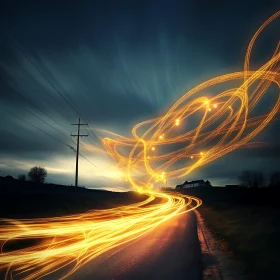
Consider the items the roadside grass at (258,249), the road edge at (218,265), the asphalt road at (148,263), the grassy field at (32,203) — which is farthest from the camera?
the grassy field at (32,203)

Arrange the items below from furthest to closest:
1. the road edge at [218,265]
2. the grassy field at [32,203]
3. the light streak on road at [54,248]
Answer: the grassy field at [32,203] → the light streak on road at [54,248] → the road edge at [218,265]

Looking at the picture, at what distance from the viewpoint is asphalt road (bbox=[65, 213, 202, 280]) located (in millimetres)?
10281

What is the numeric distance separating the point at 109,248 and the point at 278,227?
875 cm

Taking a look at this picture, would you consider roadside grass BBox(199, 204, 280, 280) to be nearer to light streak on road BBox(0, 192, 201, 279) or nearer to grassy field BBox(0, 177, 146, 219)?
light streak on road BBox(0, 192, 201, 279)

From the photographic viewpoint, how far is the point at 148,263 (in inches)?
487

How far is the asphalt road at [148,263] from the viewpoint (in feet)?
33.7

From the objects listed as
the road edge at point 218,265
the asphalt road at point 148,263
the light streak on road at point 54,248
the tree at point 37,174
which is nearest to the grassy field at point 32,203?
the light streak on road at point 54,248

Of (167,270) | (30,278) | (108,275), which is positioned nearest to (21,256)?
(30,278)

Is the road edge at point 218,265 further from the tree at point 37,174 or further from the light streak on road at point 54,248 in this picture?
the tree at point 37,174

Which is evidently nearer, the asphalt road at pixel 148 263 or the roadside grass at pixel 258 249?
the asphalt road at pixel 148 263

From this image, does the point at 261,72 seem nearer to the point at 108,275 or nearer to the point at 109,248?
the point at 109,248

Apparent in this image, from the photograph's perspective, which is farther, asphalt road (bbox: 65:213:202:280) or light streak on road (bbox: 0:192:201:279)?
light streak on road (bbox: 0:192:201:279)

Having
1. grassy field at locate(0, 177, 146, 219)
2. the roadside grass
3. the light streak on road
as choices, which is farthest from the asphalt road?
grassy field at locate(0, 177, 146, 219)

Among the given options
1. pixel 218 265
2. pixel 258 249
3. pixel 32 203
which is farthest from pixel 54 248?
pixel 32 203
